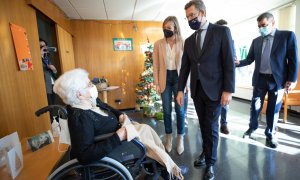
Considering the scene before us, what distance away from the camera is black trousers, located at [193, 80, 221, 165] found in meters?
1.41

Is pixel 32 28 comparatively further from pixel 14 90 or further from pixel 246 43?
pixel 246 43

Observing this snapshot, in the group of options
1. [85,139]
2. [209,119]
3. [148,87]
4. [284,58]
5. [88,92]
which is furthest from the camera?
[148,87]

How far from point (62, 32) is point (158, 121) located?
244cm

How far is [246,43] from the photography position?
4.59 meters

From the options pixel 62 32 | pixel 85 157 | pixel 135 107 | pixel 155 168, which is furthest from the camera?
pixel 135 107

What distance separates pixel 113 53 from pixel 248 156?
3.54m

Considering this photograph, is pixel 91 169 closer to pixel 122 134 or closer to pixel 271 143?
pixel 122 134

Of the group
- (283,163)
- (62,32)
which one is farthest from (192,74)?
(62,32)

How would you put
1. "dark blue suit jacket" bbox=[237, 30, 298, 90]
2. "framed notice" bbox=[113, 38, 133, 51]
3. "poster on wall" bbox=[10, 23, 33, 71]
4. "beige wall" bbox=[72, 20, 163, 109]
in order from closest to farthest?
"poster on wall" bbox=[10, 23, 33, 71]
"dark blue suit jacket" bbox=[237, 30, 298, 90]
"beige wall" bbox=[72, 20, 163, 109]
"framed notice" bbox=[113, 38, 133, 51]

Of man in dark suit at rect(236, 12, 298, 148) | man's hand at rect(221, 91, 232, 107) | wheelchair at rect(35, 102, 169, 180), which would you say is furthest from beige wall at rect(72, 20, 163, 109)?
wheelchair at rect(35, 102, 169, 180)

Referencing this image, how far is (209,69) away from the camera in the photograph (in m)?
1.36

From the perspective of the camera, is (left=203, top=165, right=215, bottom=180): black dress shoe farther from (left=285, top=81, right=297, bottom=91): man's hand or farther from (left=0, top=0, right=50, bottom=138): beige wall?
(left=0, top=0, right=50, bottom=138): beige wall

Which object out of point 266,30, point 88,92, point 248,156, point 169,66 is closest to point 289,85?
point 266,30

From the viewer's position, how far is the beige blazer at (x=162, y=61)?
1.89 meters
